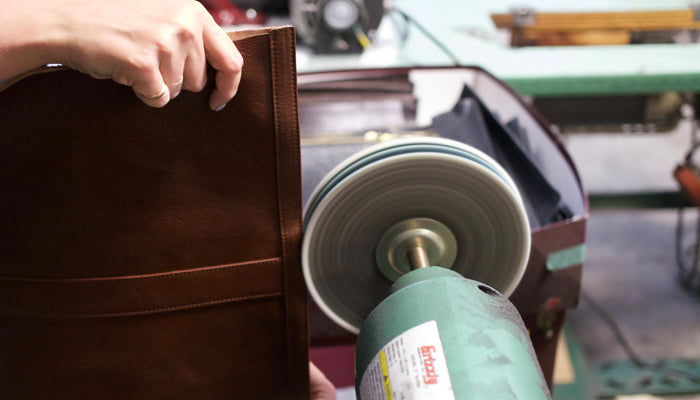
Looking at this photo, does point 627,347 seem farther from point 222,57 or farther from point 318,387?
point 222,57

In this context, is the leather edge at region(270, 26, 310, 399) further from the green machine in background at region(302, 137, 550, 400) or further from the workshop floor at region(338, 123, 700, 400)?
the workshop floor at region(338, 123, 700, 400)

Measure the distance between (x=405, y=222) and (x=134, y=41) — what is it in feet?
1.17

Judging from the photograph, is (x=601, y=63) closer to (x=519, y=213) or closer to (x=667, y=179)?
(x=519, y=213)

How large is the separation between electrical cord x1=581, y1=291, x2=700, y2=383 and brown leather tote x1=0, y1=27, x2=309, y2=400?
1.38 metres

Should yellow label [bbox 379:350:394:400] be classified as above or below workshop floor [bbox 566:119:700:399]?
above

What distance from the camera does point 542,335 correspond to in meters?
1.01

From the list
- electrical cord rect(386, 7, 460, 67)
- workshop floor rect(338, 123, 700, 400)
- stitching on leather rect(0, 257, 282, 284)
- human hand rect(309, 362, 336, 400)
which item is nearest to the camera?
stitching on leather rect(0, 257, 282, 284)

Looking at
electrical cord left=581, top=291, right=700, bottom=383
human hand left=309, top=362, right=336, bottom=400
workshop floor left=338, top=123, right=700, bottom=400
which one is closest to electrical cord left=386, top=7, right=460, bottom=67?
workshop floor left=338, top=123, right=700, bottom=400

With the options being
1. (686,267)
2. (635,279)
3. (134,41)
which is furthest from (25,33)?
(686,267)

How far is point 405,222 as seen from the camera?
0.70 m

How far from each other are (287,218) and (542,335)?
1.90ft

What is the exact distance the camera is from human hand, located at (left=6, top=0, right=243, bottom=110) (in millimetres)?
500

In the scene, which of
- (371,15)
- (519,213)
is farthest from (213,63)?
(371,15)

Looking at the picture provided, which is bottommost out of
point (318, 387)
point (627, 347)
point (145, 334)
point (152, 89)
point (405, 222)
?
point (627, 347)
